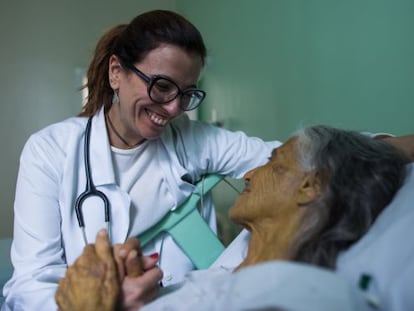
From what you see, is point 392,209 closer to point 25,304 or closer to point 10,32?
point 25,304

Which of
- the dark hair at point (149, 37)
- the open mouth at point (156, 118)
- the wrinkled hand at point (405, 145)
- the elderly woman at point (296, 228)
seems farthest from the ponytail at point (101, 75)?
the wrinkled hand at point (405, 145)

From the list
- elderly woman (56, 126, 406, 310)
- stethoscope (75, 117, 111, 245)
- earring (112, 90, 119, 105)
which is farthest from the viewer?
earring (112, 90, 119, 105)

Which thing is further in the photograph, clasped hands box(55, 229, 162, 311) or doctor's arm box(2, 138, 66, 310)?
doctor's arm box(2, 138, 66, 310)

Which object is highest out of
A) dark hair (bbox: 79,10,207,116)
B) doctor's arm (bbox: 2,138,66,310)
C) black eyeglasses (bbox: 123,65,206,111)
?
dark hair (bbox: 79,10,207,116)

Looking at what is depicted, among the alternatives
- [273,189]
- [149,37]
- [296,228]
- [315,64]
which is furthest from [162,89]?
[315,64]

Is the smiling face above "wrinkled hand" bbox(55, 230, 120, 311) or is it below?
above

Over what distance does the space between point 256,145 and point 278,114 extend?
0.42m

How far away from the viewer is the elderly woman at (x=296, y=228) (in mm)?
619

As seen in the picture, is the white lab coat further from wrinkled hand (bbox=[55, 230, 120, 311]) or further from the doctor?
wrinkled hand (bbox=[55, 230, 120, 311])

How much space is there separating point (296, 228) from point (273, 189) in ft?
0.42

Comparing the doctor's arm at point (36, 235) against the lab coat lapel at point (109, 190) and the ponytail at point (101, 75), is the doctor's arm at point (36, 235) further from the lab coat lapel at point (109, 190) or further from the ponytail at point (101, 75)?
the ponytail at point (101, 75)

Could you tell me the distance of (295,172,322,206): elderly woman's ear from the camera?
96 centimetres

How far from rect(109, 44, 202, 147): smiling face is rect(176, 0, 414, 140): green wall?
0.51m

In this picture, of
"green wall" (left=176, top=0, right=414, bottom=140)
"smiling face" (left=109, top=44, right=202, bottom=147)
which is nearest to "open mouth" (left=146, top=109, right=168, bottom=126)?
"smiling face" (left=109, top=44, right=202, bottom=147)
